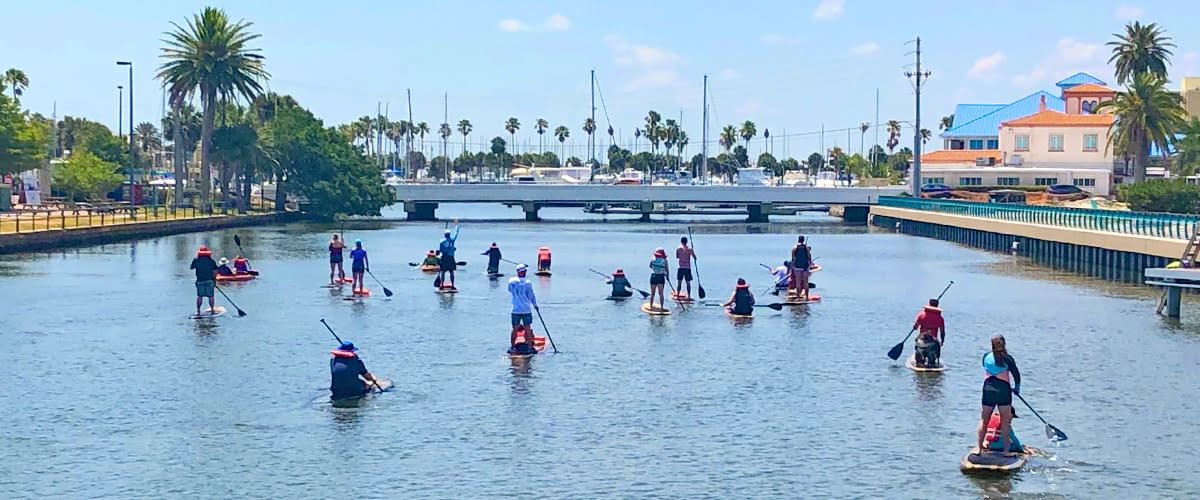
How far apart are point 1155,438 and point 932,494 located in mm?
6242

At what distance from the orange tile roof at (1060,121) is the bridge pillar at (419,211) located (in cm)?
5782

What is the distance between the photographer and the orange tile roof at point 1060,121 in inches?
5797

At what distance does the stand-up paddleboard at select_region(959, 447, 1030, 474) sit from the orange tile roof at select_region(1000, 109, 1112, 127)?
5135 inches

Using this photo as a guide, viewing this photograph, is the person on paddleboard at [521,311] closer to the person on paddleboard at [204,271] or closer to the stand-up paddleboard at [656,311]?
the person on paddleboard at [204,271]

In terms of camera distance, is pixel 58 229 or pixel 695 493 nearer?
pixel 695 493

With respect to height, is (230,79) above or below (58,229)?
above

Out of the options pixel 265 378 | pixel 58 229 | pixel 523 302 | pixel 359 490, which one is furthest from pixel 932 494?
pixel 58 229

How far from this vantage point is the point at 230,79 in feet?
385

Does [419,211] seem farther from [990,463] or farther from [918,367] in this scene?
[990,463]

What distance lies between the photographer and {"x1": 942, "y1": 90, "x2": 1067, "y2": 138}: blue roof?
170750 mm

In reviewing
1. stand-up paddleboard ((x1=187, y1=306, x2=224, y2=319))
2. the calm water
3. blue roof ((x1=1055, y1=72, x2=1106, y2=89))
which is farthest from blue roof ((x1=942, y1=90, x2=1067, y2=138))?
stand-up paddleboard ((x1=187, y1=306, x2=224, y2=319))

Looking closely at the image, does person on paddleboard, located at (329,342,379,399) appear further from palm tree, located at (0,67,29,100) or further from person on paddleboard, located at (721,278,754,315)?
palm tree, located at (0,67,29,100)

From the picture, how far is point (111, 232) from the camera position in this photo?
8512 centimetres

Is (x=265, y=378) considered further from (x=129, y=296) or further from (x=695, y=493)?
(x=129, y=296)
